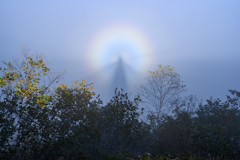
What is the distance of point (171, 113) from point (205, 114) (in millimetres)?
5725

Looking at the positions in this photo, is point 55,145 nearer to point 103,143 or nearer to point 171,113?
point 103,143

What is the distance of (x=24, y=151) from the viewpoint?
8.41 m

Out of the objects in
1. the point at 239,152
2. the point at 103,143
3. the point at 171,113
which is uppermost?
the point at 171,113

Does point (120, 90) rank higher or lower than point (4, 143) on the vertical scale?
higher

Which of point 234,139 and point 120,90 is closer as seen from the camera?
point 120,90

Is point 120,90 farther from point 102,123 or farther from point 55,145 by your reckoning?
point 55,145

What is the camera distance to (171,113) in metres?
18.5

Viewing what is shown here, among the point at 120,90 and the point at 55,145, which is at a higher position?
the point at 120,90

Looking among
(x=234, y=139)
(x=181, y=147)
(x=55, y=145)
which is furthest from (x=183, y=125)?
(x=55, y=145)

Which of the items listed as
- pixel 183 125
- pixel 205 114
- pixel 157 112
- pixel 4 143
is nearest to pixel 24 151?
pixel 4 143

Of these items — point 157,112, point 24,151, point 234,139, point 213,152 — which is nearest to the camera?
point 24,151

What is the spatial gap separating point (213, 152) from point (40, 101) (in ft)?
37.0

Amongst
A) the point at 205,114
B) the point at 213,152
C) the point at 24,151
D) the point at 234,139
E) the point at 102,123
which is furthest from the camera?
the point at 205,114

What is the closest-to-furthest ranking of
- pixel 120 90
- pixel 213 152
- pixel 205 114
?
pixel 120 90, pixel 213 152, pixel 205 114
